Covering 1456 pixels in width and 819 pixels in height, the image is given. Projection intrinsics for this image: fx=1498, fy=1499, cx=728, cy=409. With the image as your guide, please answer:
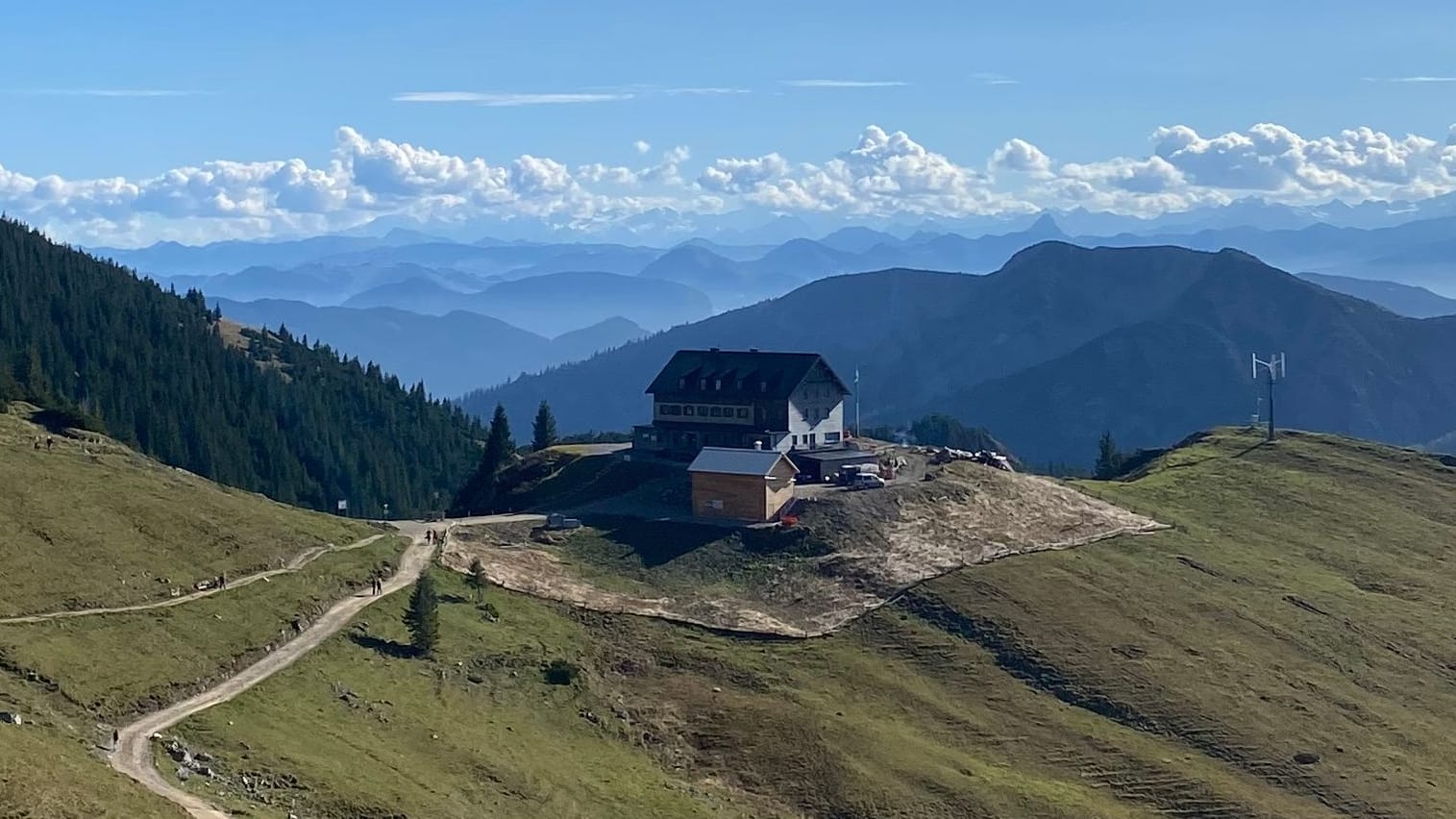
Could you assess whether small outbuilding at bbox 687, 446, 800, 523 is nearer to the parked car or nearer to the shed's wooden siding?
the shed's wooden siding

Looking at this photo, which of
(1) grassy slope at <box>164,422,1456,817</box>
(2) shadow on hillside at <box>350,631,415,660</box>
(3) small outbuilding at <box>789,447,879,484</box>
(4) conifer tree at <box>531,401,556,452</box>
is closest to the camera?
(1) grassy slope at <box>164,422,1456,817</box>

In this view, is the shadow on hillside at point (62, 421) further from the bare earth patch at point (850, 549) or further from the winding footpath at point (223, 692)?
the bare earth patch at point (850, 549)

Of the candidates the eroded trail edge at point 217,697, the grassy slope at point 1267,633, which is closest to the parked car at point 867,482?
the grassy slope at point 1267,633

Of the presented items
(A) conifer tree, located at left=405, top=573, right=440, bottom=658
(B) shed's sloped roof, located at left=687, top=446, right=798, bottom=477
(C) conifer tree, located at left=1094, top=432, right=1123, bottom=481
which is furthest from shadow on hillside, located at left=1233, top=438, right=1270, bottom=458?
(A) conifer tree, located at left=405, top=573, right=440, bottom=658

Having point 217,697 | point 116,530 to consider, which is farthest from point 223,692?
point 116,530

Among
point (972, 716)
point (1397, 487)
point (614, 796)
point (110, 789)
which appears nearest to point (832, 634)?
point (972, 716)

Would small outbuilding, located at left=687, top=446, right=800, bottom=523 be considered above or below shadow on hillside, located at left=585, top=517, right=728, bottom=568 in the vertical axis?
above
